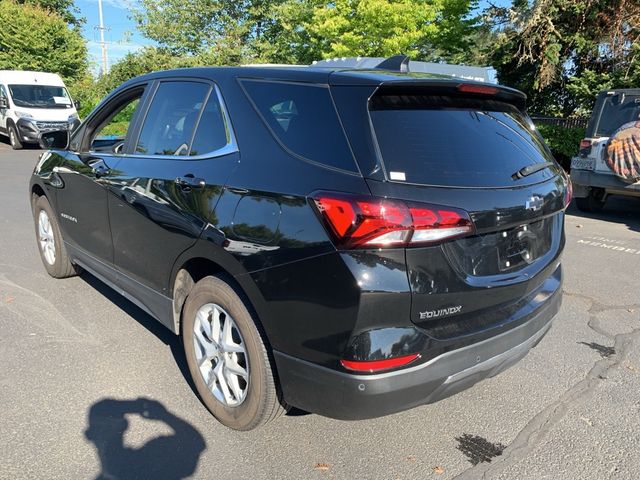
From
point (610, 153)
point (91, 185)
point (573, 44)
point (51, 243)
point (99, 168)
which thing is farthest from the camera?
point (573, 44)

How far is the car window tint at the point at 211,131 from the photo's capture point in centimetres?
279

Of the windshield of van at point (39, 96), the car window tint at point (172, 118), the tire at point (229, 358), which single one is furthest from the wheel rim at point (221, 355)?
the windshield of van at point (39, 96)

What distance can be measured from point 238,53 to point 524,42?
1924 cm

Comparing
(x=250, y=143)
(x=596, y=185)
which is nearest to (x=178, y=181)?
(x=250, y=143)

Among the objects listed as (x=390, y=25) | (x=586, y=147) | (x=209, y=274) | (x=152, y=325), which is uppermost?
(x=390, y=25)

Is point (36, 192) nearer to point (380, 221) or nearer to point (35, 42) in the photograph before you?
point (380, 221)

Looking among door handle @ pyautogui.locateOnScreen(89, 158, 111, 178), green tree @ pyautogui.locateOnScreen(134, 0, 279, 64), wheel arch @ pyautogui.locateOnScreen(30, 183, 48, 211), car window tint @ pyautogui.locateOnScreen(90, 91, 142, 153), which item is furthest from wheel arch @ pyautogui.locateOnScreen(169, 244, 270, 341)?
green tree @ pyautogui.locateOnScreen(134, 0, 279, 64)

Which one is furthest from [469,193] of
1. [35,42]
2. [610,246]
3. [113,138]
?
[35,42]

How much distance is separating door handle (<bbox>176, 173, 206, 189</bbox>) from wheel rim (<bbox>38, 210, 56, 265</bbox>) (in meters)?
2.53

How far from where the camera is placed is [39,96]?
18.2m

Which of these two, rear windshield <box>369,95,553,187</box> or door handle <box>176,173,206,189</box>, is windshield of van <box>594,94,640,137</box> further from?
door handle <box>176,173,206,189</box>

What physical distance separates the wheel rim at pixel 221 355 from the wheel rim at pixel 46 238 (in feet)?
8.66

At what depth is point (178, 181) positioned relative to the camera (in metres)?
2.92

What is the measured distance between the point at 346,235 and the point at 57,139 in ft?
11.4
